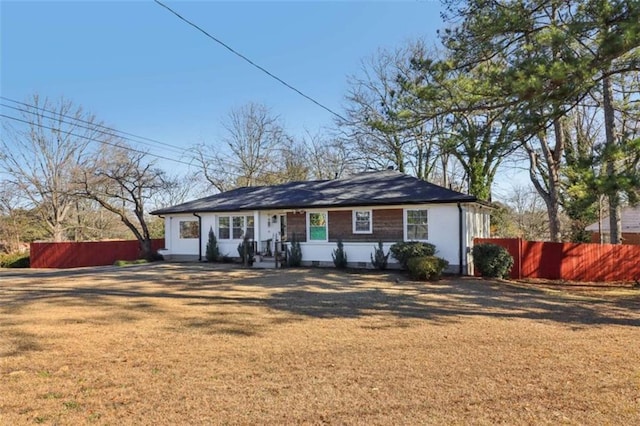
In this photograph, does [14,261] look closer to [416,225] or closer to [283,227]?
[283,227]

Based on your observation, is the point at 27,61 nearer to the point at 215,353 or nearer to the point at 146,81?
the point at 146,81

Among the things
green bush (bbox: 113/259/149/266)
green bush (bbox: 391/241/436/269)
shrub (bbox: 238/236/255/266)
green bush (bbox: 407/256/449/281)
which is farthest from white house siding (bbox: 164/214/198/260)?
green bush (bbox: 407/256/449/281)

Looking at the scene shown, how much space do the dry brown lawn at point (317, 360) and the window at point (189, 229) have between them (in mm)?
11202

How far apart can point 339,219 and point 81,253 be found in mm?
16933

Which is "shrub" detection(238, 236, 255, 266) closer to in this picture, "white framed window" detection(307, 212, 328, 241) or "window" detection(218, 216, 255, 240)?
"window" detection(218, 216, 255, 240)

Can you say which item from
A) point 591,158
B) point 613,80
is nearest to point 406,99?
point 591,158

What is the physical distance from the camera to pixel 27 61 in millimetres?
16312

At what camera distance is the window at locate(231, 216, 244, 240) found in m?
20.2

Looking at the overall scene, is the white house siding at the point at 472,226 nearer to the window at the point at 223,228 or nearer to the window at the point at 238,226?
the window at the point at 238,226

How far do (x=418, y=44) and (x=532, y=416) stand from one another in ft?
90.4

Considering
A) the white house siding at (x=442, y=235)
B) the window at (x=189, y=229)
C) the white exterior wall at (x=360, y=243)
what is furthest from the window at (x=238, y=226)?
the white house siding at (x=442, y=235)

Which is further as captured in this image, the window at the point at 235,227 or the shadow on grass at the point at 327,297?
the window at the point at 235,227

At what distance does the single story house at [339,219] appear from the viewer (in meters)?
15.8

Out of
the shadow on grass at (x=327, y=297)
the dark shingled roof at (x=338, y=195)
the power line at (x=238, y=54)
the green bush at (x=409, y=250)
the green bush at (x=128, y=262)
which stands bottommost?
the shadow on grass at (x=327, y=297)
